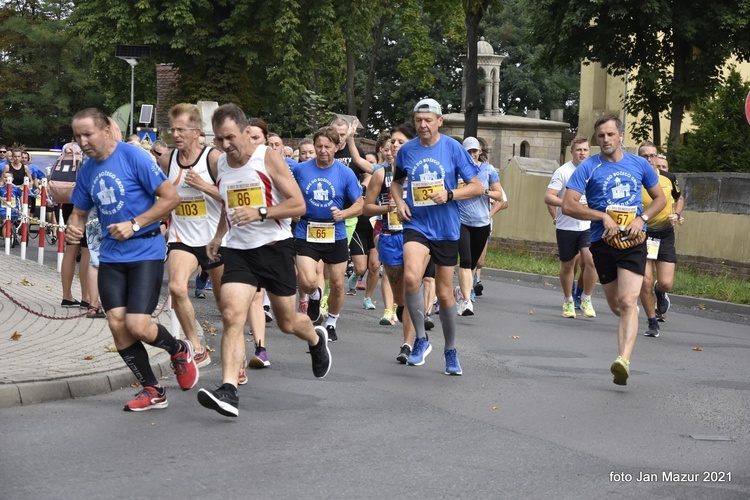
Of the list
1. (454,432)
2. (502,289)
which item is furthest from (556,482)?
(502,289)

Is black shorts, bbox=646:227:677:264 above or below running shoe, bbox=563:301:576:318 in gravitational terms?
above

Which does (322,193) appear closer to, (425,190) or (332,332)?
(332,332)

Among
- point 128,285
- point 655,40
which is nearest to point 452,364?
point 128,285

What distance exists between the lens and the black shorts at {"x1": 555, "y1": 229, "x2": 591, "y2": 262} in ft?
46.5

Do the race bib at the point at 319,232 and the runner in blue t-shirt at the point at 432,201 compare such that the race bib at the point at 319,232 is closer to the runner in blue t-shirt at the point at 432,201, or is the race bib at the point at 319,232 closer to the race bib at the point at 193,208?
the runner in blue t-shirt at the point at 432,201

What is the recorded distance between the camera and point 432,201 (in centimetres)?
927

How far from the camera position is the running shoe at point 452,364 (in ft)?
31.4

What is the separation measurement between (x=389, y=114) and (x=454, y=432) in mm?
66533

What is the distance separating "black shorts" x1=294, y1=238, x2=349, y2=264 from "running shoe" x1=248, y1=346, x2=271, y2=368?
1699 millimetres

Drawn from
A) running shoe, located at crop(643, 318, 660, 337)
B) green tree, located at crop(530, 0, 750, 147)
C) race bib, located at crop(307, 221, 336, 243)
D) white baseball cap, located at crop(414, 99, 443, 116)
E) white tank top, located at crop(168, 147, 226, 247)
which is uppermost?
green tree, located at crop(530, 0, 750, 147)

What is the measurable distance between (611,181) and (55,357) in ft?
13.8

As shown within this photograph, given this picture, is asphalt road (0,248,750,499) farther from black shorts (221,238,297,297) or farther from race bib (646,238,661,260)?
race bib (646,238,661,260)

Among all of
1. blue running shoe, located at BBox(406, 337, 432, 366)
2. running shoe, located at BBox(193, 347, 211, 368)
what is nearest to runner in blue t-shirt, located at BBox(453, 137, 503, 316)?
blue running shoe, located at BBox(406, 337, 432, 366)

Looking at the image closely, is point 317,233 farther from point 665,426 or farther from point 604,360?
point 665,426
